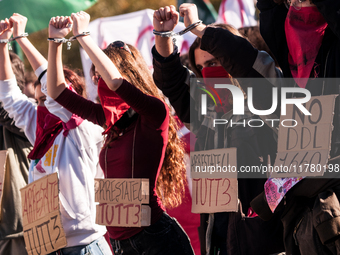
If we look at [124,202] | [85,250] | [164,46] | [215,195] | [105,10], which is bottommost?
[105,10]

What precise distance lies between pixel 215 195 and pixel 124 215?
1.63ft

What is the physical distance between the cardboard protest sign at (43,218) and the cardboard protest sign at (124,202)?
1.16 ft

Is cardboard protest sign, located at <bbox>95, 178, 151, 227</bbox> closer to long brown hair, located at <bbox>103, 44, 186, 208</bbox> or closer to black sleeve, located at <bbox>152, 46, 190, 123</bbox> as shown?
long brown hair, located at <bbox>103, 44, 186, 208</bbox>

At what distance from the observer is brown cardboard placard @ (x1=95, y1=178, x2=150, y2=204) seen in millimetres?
2389

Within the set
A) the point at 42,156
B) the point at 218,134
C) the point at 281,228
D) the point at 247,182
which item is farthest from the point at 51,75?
the point at 281,228

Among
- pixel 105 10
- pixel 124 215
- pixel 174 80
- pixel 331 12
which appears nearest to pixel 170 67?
pixel 174 80

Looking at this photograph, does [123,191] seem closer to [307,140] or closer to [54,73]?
[54,73]

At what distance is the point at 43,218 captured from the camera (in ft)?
9.49

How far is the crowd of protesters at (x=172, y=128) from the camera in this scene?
5.76 feet

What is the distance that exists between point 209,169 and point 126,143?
48 cm

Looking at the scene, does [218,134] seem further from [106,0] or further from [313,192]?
[106,0]

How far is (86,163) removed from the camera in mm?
2951

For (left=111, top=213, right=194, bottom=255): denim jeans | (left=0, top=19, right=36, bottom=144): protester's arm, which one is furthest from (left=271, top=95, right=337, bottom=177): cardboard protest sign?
(left=0, top=19, right=36, bottom=144): protester's arm

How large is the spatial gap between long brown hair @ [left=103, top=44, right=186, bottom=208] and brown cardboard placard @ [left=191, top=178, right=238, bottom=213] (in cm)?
32
